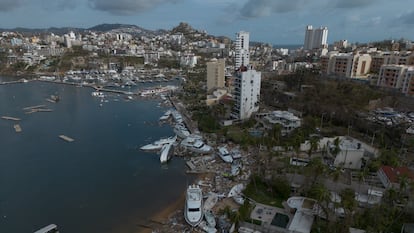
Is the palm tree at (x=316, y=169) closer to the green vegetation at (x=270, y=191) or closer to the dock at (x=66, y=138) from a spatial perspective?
the green vegetation at (x=270, y=191)

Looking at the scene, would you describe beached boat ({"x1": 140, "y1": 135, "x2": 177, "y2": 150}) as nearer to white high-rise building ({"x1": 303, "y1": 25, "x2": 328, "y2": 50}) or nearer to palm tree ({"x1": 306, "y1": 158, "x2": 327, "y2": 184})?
palm tree ({"x1": 306, "y1": 158, "x2": 327, "y2": 184})

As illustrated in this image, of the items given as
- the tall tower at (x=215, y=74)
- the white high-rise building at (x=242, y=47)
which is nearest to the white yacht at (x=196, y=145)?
the tall tower at (x=215, y=74)

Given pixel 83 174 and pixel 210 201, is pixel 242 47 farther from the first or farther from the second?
pixel 210 201

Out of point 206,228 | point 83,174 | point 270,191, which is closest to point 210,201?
point 206,228

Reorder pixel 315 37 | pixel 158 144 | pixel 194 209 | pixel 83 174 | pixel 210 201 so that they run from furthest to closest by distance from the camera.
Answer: pixel 315 37, pixel 158 144, pixel 83 174, pixel 210 201, pixel 194 209

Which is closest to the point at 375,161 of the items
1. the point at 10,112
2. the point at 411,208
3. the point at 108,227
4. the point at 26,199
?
the point at 411,208

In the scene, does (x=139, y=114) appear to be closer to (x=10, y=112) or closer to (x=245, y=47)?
(x=10, y=112)

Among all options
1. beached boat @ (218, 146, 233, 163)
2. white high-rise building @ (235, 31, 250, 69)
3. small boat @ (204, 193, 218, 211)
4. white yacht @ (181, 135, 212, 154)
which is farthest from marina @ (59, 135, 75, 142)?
white high-rise building @ (235, 31, 250, 69)
